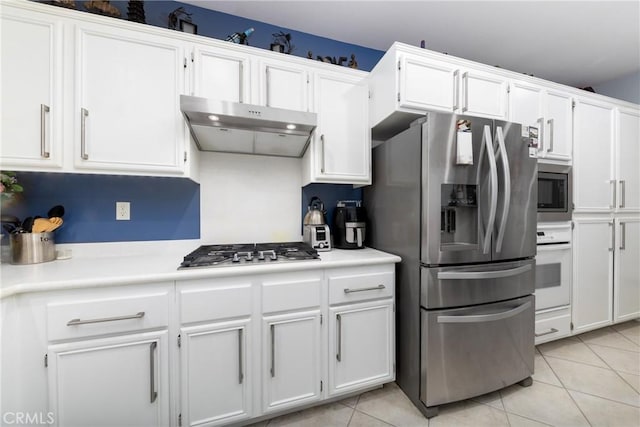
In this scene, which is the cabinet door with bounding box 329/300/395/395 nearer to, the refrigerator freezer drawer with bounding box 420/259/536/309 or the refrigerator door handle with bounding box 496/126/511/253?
the refrigerator freezer drawer with bounding box 420/259/536/309

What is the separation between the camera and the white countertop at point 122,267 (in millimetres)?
1039

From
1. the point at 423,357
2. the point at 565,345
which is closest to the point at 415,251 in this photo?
the point at 423,357

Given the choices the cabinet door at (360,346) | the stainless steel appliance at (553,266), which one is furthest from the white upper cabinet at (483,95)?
the cabinet door at (360,346)

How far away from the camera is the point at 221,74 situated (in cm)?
155

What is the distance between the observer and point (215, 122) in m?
1.34

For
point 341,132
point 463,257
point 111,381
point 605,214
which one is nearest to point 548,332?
point 605,214

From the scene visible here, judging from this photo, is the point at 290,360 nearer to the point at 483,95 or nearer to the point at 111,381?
the point at 111,381

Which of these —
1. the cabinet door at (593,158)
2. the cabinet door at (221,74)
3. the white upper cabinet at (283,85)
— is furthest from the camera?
the cabinet door at (593,158)

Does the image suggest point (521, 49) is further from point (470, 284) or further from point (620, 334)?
point (620, 334)

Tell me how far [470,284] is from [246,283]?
4.22ft

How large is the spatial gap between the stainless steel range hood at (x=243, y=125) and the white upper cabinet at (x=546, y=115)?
5.53 feet

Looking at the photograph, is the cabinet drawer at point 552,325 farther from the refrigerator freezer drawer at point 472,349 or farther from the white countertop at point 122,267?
the white countertop at point 122,267

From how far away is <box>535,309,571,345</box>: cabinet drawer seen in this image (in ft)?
6.50

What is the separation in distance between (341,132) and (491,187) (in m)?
1.04
